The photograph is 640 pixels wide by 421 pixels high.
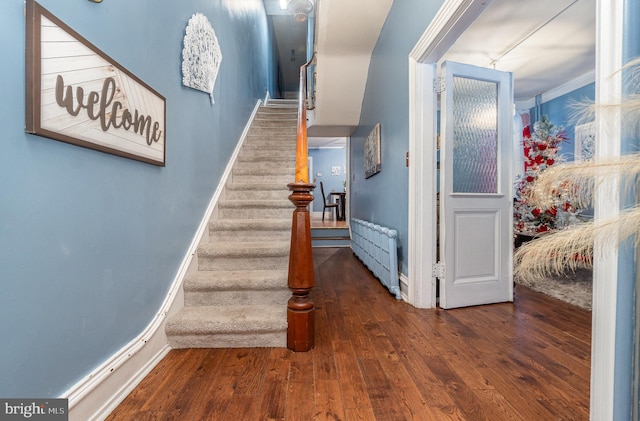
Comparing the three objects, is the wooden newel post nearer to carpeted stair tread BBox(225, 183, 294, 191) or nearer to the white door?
the white door

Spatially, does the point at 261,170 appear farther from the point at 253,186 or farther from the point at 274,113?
the point at 274,113

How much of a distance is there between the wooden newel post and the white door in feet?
3.95

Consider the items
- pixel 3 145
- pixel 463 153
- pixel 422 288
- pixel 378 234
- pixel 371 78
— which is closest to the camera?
pixel 3 145

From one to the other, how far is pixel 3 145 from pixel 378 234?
2.56 m

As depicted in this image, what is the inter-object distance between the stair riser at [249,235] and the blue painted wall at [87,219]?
1.14 feet

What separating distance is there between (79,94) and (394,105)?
2.42m

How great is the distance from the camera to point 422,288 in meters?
2.24

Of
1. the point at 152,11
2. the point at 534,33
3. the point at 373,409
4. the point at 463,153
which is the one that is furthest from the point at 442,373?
the point at 534,33

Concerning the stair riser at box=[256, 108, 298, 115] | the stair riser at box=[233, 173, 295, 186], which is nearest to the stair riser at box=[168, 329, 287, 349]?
the stair riser at box=[233, 173, 295, 186]

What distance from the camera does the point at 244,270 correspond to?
2.08m

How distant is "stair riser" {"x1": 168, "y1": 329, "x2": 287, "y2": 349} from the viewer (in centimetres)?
162

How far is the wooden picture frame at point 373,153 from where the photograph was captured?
339cm

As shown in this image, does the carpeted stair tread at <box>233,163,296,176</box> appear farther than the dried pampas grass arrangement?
Yes

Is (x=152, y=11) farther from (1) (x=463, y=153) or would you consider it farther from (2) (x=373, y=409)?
(1) (x=463, y=153)
